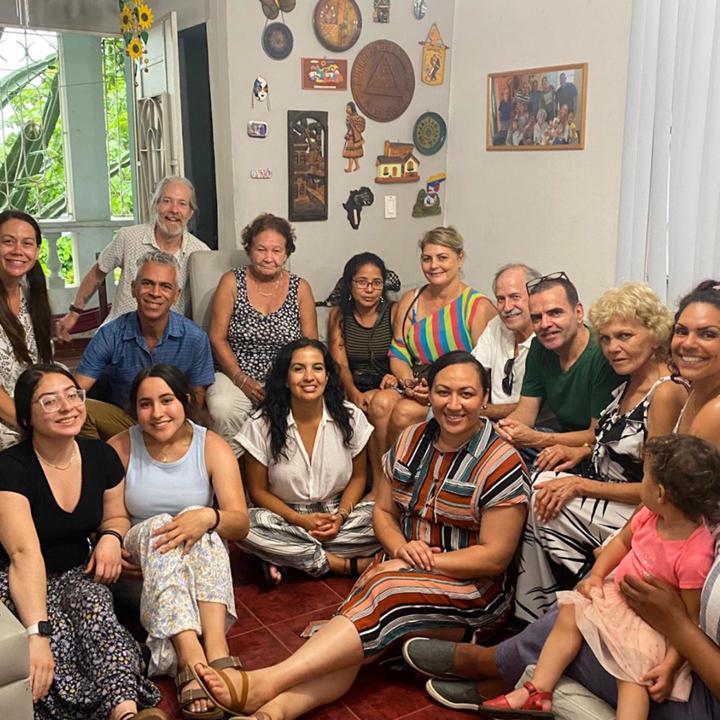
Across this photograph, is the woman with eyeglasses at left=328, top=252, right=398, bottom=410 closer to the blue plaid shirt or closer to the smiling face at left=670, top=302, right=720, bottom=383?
the blue plaid shirt

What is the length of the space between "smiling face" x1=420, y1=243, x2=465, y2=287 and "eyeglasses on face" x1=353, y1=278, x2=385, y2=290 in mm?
251

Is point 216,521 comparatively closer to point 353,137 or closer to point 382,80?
point 353,137

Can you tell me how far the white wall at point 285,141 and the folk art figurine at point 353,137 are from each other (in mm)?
33

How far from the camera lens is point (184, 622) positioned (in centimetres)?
238

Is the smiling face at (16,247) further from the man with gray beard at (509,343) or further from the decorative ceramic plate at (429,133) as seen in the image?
the decorative ceramic plate at (429,133)

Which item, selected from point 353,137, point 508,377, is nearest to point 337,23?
point 353,137

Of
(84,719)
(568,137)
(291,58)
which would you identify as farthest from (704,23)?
(84,719)

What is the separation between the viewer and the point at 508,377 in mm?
3342

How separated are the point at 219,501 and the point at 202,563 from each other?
0.24 m

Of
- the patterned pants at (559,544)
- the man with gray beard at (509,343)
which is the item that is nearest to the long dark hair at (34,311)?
the man with gray beard at (509,343)

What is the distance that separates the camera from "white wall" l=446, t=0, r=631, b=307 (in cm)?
416

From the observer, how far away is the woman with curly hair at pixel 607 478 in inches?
100

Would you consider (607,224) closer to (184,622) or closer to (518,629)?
(518,629)

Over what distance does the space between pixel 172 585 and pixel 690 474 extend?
1.41 metres
